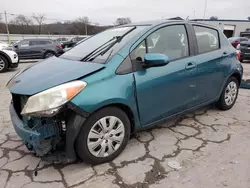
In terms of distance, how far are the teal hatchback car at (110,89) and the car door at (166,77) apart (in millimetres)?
12

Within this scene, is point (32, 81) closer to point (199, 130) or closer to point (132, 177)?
point (132, 177)

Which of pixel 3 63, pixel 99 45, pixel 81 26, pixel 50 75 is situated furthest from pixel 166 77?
pixel 81 26

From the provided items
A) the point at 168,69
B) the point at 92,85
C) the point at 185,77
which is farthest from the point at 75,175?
the point at 185,77

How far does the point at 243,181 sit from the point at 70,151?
1730mm

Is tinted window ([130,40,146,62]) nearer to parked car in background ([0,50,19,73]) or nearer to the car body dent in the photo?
the car body dent

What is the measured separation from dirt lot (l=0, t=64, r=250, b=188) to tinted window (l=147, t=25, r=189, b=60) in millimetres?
1128

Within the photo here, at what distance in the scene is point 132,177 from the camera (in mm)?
2312

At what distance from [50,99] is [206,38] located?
256cm

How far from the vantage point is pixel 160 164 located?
252cm

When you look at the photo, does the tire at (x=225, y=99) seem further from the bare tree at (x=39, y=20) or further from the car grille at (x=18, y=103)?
the bare tree at (x=39, y=20)

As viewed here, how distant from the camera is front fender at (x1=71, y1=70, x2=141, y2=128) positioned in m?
2.19

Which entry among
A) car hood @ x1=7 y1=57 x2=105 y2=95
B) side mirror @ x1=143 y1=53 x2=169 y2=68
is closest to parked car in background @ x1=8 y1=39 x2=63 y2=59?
car hood @ x1=7 y1=57 x2=105 y2=95

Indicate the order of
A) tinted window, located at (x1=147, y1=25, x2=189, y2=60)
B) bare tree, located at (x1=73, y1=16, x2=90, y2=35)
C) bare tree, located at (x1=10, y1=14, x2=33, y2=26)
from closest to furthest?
tinted window, located at (x1=147, y1=25, x2=189, y2=60), bare tree, located at (x1=10, y1=14, x2=33, y2=26), bare tree, located at (x1=73, y1=16, x2=90, y2=35)

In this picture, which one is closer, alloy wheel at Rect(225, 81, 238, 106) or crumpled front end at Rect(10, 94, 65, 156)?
crumpled front end at Rect(10, 94, 65, 156)
